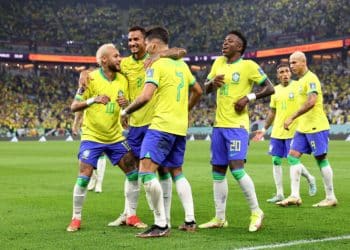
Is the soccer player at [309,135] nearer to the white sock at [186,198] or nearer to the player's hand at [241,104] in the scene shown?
the player's hand at [241,104]

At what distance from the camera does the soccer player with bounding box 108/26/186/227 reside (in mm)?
→ 7750

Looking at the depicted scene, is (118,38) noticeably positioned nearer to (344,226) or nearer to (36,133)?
(36,133)

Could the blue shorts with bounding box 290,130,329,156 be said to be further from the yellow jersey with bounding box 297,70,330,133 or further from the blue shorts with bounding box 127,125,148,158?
the blue shorts with bounding box 127,125,148,158

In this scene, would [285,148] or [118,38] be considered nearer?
[285,148]

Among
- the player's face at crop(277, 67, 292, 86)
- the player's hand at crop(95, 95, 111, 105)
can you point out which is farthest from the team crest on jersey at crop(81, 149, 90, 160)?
the player's face at crop(277, 67, 292, 86)

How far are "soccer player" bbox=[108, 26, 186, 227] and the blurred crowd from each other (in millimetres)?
52305

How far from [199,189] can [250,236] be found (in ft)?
19.2

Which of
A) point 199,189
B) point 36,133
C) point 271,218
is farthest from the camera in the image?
point 36,133

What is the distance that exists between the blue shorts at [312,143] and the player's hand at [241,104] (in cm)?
286

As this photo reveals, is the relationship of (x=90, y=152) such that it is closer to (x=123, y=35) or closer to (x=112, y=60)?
(x=112, y=60)

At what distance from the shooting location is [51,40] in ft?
223

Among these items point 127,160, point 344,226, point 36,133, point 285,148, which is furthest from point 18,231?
point 36,133

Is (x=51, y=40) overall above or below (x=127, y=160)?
above

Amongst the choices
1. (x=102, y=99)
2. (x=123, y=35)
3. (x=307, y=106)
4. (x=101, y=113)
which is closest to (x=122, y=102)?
(x=102, y=99)
